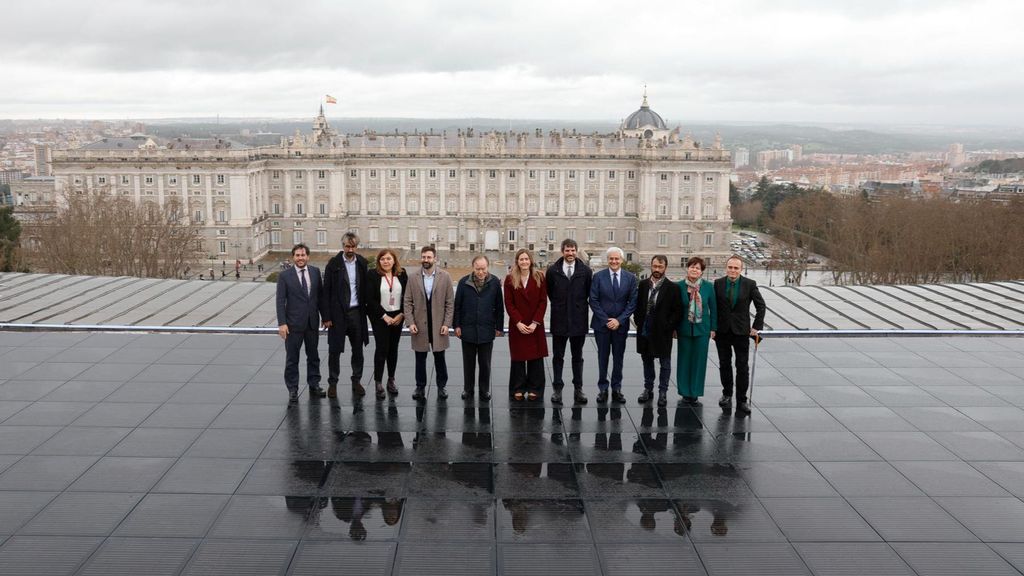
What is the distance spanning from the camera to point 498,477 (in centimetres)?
544

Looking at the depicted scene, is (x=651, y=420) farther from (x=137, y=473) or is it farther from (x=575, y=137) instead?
(x=575, y=137)

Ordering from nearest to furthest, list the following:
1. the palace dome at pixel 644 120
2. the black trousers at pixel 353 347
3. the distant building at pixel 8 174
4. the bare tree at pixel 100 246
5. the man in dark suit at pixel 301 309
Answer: the man in dark suit at pixel 301 309 < the black trousers at pixel 353 347 < the bare tree at pixel 100 246 < the palace dome at pixel 644 120 < the distant building at pixel 8 174

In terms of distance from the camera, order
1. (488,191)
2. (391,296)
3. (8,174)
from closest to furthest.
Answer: (391,296) < (488,191) < (8,174)

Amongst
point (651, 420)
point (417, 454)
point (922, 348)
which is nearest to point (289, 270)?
point (417, 454)

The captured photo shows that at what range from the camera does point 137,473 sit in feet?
17.8

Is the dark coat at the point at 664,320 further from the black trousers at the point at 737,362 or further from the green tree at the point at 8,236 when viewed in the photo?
the green tree at the point at 8,236

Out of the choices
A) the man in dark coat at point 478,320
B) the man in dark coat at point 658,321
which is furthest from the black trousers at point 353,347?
the man in dark coat at point 658,321

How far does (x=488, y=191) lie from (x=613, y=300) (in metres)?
64.8

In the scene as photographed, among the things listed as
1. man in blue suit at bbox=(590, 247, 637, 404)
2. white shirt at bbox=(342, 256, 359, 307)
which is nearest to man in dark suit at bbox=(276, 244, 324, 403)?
white shirt at bbox=(342, 256, 359, 307)

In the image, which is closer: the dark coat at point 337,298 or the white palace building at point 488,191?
the dark coat at point 337,298

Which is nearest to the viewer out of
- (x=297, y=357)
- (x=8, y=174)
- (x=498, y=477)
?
(x=498, y=477)

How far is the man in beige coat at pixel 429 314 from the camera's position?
7160 mm

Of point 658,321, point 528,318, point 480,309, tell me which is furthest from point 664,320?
point 480,309

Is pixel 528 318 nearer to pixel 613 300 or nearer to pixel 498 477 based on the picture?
pixel 613 300
